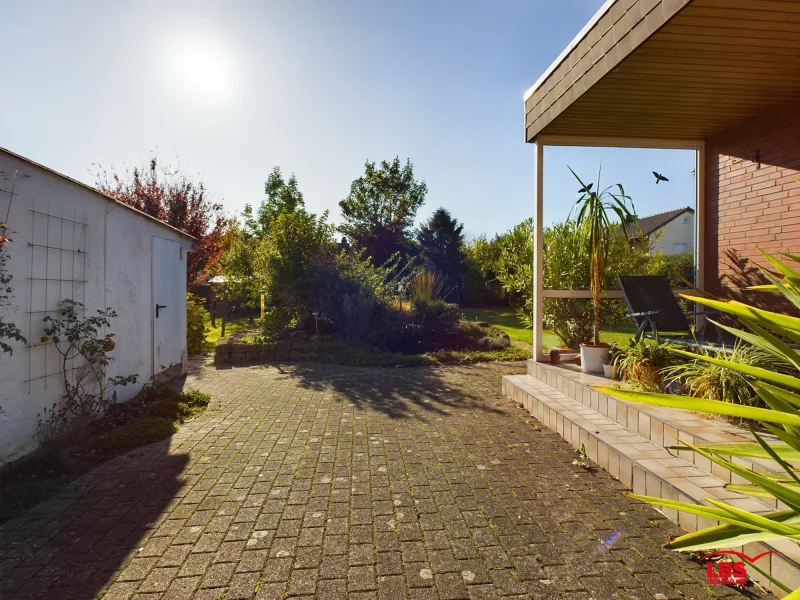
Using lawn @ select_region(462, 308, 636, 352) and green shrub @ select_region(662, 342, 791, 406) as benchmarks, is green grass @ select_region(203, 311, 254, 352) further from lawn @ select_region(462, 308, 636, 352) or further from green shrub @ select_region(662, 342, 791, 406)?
green shrub @ select_region(662, 342, 791, 406)

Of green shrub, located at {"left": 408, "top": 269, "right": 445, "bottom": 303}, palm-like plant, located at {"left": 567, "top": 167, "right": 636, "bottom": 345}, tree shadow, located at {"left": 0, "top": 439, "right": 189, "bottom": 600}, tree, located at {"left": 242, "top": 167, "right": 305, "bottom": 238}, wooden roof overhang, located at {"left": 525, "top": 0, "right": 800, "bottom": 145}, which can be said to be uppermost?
tree, located at {"left": 242, "top": 167, "right": 305, "bottom": 238}

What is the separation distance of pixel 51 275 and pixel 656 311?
532 centimetres

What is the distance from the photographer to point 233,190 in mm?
12523

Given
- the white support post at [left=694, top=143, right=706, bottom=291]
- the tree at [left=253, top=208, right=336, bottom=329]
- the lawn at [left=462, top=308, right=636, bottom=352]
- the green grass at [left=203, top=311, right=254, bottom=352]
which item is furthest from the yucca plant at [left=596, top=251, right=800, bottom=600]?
the green grass at [left=203, top=311, right=254, bottom=352]

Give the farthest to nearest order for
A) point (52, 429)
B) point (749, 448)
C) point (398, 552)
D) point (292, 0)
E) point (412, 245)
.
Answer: point (412, 245)
point (292, 0)
point (52, 429)
point (398, 552)
point (749, 448)

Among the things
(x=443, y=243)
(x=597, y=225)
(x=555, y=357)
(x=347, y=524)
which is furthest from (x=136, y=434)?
(x=443, y=243)

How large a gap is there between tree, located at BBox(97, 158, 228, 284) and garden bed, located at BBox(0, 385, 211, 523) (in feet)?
21.4

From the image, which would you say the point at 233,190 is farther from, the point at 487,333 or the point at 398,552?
the point at 398,552

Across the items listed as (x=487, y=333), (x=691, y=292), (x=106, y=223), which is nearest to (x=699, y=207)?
(x=691, y=292)

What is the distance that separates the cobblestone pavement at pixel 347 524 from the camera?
209cm

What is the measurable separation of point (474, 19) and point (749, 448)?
19.3 feet

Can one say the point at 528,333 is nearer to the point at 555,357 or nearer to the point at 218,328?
the point at 555,357

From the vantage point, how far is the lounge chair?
4769 mm

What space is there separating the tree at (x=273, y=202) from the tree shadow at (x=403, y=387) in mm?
20745
